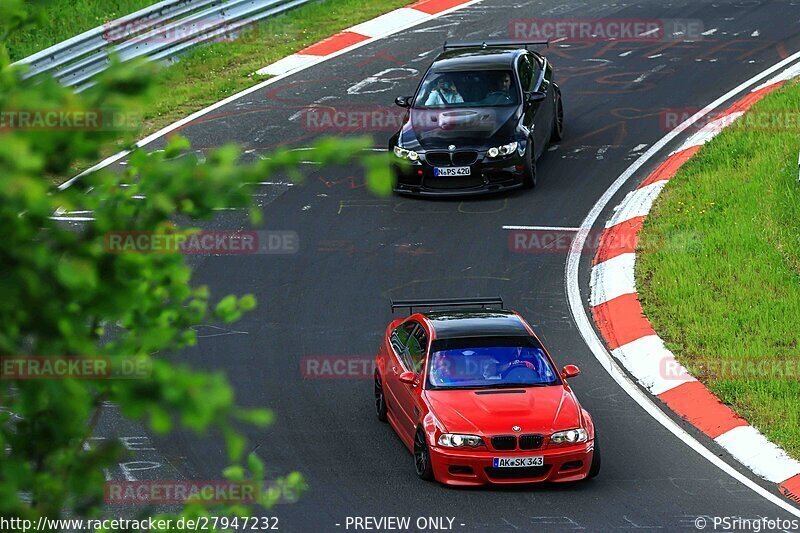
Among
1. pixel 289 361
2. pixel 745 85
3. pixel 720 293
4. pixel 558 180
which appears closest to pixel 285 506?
pixel 289 361

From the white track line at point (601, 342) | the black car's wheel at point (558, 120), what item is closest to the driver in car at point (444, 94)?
the black car's wheel at point (558, 120)

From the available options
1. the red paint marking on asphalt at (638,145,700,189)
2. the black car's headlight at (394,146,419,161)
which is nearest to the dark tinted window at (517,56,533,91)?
the black car's headlight at (394,146,419,161)

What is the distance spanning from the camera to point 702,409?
38.6ft

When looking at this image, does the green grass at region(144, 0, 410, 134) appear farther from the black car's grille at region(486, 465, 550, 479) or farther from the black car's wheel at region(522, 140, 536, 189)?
the black car's grille at region(486, 465, 550, 479)

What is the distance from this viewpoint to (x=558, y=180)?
59.0ft

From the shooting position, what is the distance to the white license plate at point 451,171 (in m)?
17.1

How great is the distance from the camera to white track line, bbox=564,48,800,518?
10462 mm

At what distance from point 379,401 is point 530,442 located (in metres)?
2.26

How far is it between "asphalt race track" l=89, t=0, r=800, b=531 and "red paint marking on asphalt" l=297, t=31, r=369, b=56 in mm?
455

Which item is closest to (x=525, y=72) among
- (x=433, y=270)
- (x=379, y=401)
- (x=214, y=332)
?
(x=433, y=270)

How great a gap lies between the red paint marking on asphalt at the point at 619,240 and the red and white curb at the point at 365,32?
8.64 m

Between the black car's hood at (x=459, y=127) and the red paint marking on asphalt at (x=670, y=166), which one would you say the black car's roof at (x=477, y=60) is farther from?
the red paint marking on asphalt at (x=670, y=166)

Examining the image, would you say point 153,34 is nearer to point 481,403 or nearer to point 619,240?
point 619,240

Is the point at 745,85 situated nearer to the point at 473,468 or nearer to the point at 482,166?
the point at 482,166
